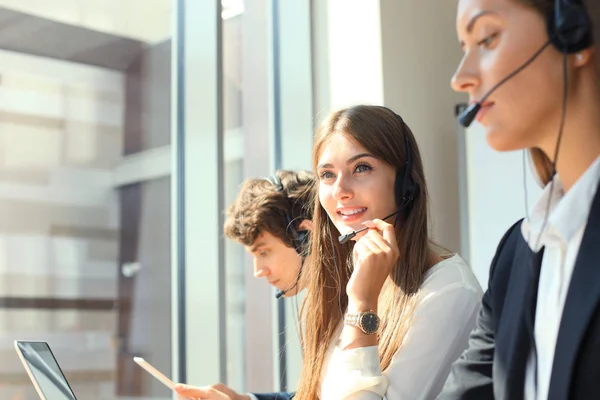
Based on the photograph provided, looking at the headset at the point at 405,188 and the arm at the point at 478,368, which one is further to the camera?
the headset at the point at 405,188

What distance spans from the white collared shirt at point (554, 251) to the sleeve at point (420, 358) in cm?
58

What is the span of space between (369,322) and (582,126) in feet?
2.43

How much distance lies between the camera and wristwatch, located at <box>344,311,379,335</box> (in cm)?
162

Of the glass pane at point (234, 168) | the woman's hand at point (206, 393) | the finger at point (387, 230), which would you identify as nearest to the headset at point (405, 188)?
the finger at point (387, 230)

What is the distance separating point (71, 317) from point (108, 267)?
22cm

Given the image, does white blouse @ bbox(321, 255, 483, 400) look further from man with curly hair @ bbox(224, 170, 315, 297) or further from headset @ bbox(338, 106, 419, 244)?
man with curly hair @ bbox(224, 170, 315, 297)

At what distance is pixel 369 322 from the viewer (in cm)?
162

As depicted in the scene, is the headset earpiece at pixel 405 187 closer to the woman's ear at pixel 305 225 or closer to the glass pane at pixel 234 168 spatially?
the woman's ear at pixel 305 225

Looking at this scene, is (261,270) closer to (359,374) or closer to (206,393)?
(206,393)

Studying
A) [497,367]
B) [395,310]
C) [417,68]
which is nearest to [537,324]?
Answer: [497,367]

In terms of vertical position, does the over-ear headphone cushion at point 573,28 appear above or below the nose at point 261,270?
above

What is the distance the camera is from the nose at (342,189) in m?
1.92

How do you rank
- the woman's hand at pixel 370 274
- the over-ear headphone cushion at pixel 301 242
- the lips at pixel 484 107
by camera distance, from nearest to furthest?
the lips at pixel 484 107 → the woman's hand at pixel 370 274 → the over-ear headphone cushion at pixel 301 242

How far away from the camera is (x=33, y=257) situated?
240 centimetres
